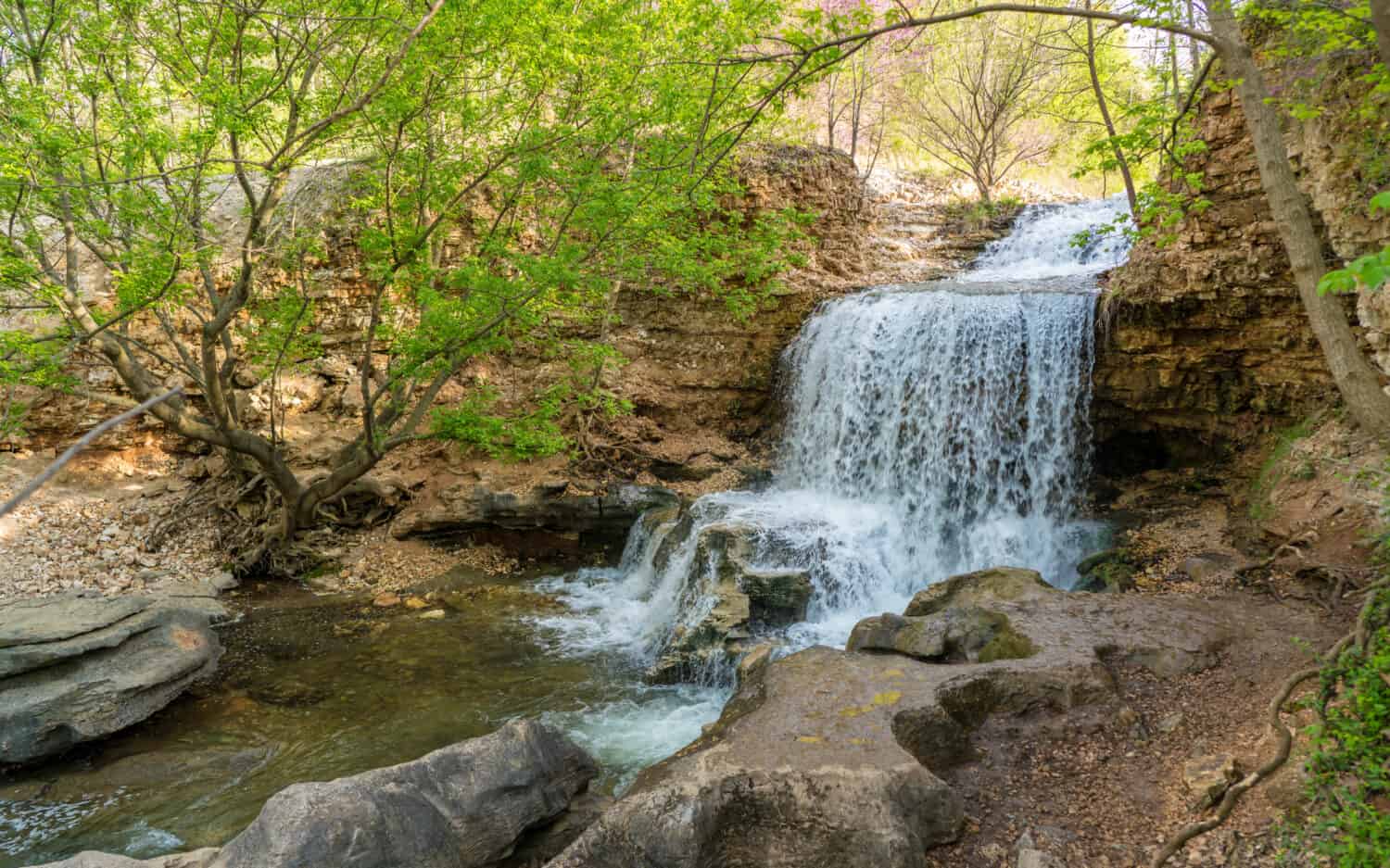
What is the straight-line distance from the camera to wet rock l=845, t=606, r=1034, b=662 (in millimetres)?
5559

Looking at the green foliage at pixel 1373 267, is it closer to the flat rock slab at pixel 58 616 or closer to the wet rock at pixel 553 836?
the wet rock at pixel 553 836

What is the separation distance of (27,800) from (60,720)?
0.61 m

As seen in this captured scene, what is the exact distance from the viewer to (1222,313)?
8.53 metres

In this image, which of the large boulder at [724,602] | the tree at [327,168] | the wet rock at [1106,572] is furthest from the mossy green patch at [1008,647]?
the tree at [327,168]

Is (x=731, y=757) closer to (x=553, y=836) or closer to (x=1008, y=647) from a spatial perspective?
(x=553, y=836)

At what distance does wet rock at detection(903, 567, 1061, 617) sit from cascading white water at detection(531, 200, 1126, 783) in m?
1.08

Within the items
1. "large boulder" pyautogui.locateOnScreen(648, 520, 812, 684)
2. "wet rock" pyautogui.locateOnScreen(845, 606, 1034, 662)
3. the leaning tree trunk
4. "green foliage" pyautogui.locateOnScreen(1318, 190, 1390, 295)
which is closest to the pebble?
"large boulder" pyautogui.locateOnScreen(648, 520, 812, 684)

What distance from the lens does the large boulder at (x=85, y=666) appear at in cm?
570

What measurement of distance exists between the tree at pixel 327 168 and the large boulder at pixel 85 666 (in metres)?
2.38

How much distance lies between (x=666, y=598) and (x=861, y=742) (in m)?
4.92

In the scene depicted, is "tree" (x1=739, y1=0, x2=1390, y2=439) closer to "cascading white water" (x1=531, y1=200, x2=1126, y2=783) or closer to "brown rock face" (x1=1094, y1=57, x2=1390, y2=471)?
"brown rock face" (x1=1094, y1=57, x2=1390, y2=471)

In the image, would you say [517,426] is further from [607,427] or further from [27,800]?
[27,800]

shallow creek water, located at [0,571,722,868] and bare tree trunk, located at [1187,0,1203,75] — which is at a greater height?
bare tree trunk, located at [1187,0,1203,75]

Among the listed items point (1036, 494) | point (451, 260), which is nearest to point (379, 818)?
point (1036, 494)
